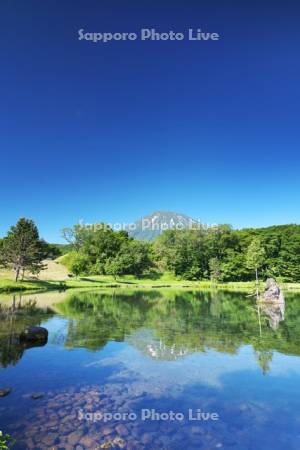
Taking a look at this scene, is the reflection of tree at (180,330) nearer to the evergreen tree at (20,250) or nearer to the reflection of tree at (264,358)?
the reflection of tree at (264,358)

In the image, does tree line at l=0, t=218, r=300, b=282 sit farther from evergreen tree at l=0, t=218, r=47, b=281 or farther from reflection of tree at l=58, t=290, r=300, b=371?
reflection of tree at l=58, t=290, r=300, b=371

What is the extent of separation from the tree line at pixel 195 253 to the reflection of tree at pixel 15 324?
158 feet

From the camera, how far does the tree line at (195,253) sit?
100938 mm

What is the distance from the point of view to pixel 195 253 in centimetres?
11450

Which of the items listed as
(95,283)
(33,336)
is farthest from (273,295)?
(95,283)

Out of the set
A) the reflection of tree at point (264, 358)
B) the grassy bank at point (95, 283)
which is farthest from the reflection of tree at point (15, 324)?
the grassy bank at point (95, 283)

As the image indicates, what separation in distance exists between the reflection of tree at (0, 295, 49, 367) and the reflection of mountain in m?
7.76

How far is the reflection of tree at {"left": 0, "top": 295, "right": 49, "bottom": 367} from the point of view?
20.5 metres

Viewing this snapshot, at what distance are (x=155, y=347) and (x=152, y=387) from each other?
740 centimetres

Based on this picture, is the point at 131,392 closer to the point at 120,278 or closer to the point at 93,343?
the point at 93,343

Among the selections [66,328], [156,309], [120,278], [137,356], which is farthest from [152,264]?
[137,356]

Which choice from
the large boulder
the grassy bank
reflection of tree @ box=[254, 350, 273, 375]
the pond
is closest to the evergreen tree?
the grassy bank

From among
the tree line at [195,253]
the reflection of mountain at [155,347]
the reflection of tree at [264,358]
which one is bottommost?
the reflection of tree at [264,358]

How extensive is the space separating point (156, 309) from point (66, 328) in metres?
16.4
